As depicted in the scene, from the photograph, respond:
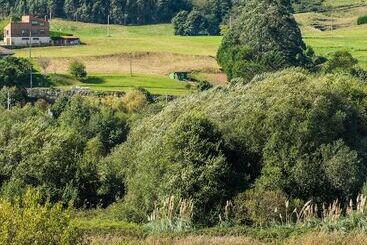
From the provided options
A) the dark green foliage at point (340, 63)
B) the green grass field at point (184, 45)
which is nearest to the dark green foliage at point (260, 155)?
the dark green foliage at point (340, 63)

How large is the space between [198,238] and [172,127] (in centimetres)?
658

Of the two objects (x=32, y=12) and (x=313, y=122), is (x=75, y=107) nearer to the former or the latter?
(x=313, y=122)

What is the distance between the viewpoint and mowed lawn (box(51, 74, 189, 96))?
59.3 meters

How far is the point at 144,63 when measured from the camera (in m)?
74.3

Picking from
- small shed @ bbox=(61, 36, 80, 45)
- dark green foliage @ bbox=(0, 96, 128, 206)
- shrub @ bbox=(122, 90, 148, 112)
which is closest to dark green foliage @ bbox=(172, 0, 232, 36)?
small shed @ bbox=(61, 36, 80, 45)

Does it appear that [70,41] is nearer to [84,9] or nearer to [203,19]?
[84,9]

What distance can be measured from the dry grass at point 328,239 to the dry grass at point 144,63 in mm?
48315

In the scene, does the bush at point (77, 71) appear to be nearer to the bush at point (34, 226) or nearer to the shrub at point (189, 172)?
the shrub at point (189, 172)

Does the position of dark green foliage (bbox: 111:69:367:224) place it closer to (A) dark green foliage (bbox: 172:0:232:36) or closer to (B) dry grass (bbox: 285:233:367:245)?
(B) dry grass (bbox: 285:233:367:245)

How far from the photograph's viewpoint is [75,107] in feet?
151

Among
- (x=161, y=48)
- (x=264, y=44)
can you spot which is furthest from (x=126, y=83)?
(x=161, y=48)

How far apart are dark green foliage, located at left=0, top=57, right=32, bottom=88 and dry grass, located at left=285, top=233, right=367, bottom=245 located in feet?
130

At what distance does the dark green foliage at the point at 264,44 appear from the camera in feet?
196

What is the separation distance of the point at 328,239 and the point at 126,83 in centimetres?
4284
